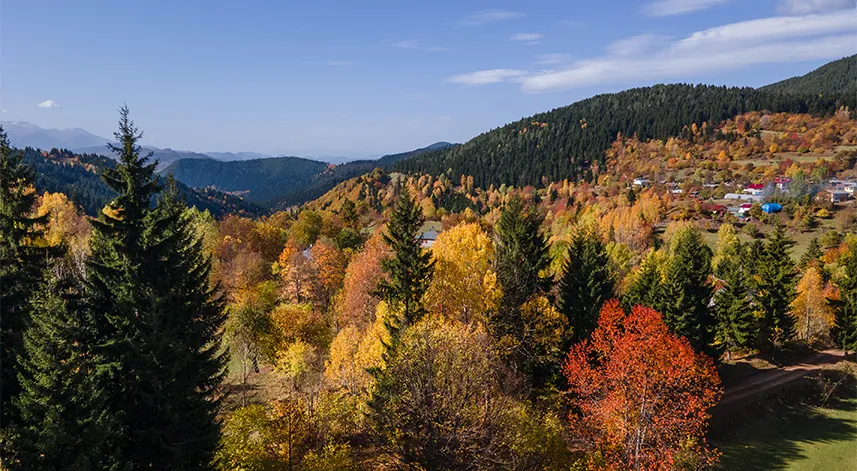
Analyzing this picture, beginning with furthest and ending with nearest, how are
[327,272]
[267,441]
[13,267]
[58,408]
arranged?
[327,272] < [267,441] < [13,267] < [58,408]

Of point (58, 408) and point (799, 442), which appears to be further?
point (799, 442)

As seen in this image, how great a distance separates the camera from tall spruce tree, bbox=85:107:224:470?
18500 millimetres

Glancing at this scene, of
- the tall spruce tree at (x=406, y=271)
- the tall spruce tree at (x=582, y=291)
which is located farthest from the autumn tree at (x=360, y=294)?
the tall spruce tree at (x=582, y=291)

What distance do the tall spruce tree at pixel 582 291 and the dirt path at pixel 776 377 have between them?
58.8 ft

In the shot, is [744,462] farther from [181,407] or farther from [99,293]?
[99,293]

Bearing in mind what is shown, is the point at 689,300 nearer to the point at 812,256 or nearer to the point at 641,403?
the point at 641,403

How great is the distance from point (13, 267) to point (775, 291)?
2622 inches

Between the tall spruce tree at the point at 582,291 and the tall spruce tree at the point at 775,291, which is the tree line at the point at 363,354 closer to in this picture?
the tall spruce tree at the point at 582,291

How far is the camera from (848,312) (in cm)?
5206

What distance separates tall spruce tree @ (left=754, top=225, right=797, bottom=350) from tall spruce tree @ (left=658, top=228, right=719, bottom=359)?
41.7 feet

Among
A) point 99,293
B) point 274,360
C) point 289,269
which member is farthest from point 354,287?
point 99,293

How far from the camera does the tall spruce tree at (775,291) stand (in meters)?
51.0

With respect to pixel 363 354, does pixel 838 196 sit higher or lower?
higher

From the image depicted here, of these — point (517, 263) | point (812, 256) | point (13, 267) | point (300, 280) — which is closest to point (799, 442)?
point (517, 263)
